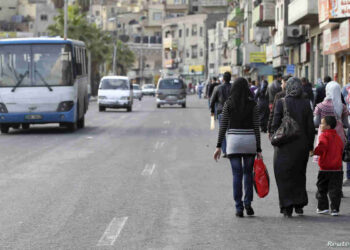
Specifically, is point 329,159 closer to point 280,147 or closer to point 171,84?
point 280,147

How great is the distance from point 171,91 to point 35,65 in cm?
3213

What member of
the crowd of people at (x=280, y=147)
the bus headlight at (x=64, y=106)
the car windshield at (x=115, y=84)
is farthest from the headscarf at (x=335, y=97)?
the car windshield at (x=115, y=84)

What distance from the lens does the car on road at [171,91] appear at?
60656 mm

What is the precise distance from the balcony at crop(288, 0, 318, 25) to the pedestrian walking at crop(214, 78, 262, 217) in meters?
34.0

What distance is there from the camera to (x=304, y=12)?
45500 mm

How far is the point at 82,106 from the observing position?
32.4 m

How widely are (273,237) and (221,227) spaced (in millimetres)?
840

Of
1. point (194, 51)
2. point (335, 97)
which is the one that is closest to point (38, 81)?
point (335, 97)

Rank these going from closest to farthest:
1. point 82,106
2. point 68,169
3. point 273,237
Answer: point 273,237, point 68,169, point 82,106

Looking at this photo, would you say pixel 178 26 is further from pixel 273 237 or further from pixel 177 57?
pixel 273 237

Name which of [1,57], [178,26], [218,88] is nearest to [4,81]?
[1,57]

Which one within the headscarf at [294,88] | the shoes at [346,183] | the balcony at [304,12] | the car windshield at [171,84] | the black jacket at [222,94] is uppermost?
the balcony at [304,12]

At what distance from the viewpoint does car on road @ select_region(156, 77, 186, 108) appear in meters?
60.7

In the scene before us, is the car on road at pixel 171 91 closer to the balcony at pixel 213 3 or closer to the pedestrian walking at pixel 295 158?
the pedestrian walking at pixel 295 158
